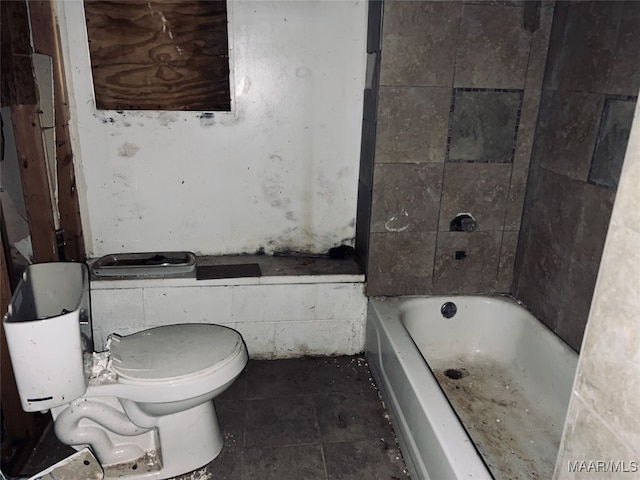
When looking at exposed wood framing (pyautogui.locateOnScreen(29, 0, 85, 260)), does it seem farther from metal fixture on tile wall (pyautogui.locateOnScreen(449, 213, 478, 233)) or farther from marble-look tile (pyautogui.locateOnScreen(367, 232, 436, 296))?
metal fixture on tile wall (pyautogui.locateOnScreen(449, 213, 478, 233))

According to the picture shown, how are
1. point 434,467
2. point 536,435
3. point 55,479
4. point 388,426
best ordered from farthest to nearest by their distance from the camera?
point 388,426 < point 536,435 < point 434,467 < point 55,479

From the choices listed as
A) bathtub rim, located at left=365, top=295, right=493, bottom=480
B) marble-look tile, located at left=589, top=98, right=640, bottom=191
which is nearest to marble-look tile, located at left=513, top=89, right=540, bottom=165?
marble-look tile, located at left=589, top=98, right=640, bottom=191

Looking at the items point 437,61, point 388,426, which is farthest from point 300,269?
point 437,61

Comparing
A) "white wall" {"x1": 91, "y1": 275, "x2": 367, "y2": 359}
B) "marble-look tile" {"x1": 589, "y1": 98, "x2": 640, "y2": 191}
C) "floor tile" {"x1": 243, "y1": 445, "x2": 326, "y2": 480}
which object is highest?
"marble-look tile" {"x1": 589, "y1": 98, "x2": 640, "y2": 191}

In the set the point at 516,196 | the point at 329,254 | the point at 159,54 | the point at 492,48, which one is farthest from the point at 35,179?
the point at 516,196

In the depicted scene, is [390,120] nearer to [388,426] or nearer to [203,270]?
[203,270]

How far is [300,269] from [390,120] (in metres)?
0.86

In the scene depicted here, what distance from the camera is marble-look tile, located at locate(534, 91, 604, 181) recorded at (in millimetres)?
1829

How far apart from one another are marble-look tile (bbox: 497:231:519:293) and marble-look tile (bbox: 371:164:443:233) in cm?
38

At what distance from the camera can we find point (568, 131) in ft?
6.49

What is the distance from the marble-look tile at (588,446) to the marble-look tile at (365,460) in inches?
44.1

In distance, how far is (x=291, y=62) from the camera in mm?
2354

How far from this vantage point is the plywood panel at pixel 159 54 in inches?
87.1

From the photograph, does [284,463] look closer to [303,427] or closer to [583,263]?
[303,427]
